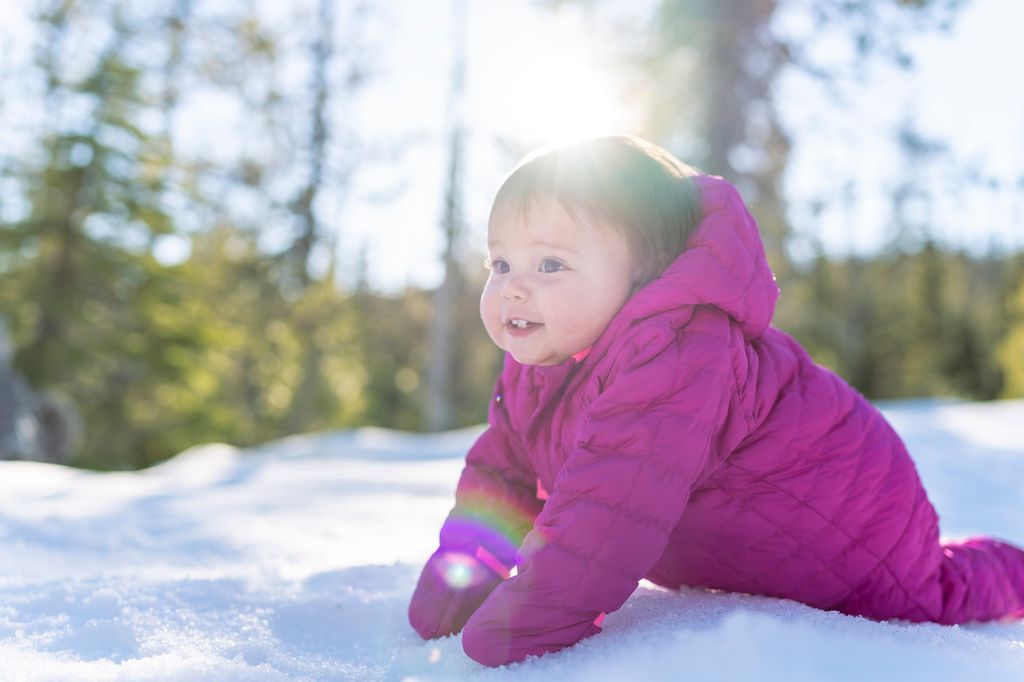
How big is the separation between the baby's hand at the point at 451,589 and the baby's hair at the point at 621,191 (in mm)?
587

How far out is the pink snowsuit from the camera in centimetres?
111

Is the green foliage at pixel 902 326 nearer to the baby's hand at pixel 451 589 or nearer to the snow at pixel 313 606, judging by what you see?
the snow at pixel 313 606

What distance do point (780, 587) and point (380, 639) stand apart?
69 centimetres

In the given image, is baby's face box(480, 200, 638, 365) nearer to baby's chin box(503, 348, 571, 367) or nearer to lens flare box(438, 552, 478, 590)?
baby's chin box(503, 348, 571, 367)

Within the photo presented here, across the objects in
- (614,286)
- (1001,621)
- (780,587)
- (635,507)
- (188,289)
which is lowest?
(188,289)

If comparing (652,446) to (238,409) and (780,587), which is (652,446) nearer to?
(780,587)

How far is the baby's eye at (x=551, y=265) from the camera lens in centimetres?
129

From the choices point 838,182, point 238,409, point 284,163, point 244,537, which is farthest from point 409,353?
point 244,537

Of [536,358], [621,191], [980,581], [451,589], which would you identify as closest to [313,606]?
[451,589]

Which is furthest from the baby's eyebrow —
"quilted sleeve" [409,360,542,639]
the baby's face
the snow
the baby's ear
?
the snow

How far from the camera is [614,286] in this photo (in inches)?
51.2

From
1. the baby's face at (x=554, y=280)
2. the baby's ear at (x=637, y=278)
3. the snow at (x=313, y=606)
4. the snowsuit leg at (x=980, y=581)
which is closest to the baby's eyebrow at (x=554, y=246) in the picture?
the baby's face at (x=554, y=280)

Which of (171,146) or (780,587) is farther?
(171,146)

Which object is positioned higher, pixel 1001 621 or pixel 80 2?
pixel 80 2
